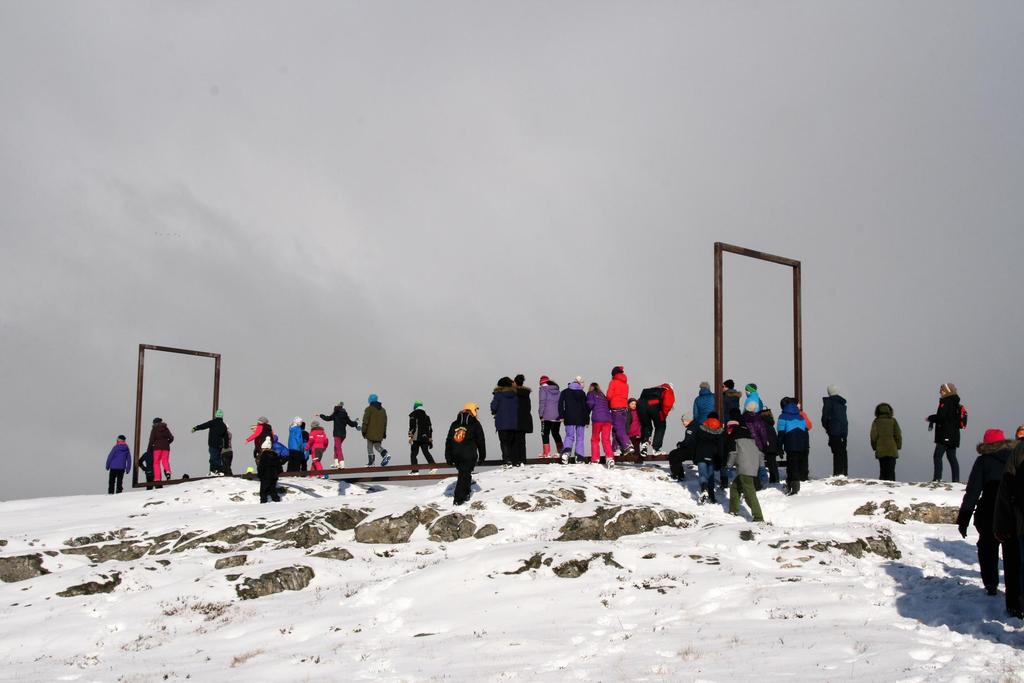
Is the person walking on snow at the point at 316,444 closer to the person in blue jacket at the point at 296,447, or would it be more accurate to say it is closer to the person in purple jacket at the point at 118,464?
the person in blue jacket at the point at 296,447

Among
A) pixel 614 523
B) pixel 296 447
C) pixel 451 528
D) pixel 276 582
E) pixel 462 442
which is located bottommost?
pixel 276 582

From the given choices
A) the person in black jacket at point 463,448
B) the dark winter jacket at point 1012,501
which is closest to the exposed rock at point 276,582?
the person in black jacket at point 463,448

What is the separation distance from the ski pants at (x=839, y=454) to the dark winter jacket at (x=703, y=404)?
2.78 meters

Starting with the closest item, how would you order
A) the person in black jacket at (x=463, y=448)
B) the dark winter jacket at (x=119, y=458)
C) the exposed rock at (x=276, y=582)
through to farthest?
1. the exposed rock at (x=276, y=582)
2. the person in black jacket at (x=463, y=448)
3. the dark winter jacket at (x=119, y=458)

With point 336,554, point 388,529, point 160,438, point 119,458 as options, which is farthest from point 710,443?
point 119,458

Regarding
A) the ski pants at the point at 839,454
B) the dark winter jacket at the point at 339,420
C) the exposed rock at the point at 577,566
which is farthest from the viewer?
the dark winter jacket at the point at 339,420

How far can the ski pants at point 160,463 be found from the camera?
2880 centimetres

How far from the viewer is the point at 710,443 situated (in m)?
18.9

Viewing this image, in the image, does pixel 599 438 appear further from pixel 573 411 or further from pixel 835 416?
pixel 835 416

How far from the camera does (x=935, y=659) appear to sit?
9.43m

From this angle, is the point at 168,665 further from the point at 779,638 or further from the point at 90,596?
the point at 779,638

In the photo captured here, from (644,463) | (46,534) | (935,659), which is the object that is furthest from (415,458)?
(935,659)

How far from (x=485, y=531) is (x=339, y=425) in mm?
10176

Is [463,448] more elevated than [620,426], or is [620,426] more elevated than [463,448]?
[620,426]
